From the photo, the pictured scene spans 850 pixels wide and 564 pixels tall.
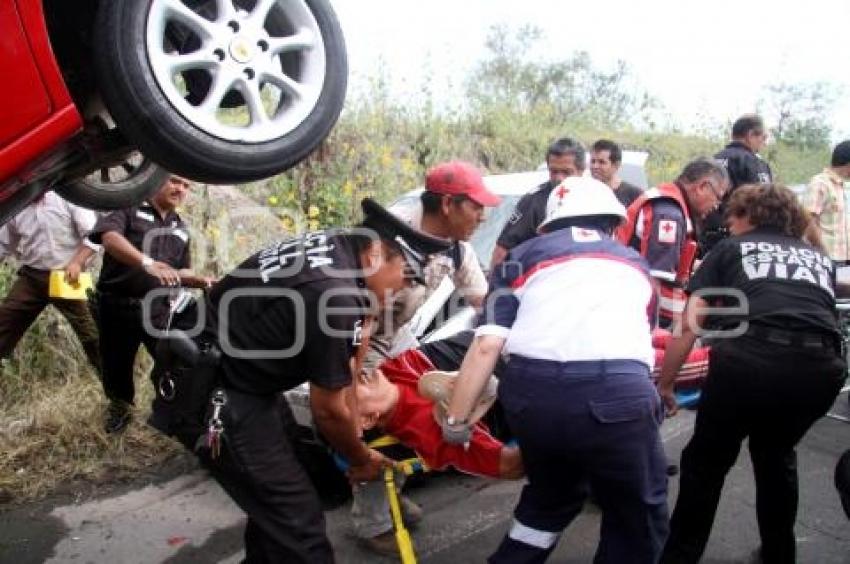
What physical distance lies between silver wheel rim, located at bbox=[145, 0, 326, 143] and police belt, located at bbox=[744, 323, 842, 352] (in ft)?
5.94

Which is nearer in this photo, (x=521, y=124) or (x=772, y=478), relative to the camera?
(x=772, y=478)

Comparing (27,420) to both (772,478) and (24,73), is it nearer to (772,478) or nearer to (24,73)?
(24,73)

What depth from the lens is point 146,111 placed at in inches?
85.4

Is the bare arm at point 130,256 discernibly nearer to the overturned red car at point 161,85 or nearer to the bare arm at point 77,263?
the bare arm at point 77,263

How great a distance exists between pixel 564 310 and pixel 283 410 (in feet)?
4.65

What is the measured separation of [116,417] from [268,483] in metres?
2.30

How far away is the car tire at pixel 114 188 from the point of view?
2994mm

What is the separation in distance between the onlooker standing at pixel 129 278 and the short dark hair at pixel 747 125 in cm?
406

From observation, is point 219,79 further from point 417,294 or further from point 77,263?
point 77,263

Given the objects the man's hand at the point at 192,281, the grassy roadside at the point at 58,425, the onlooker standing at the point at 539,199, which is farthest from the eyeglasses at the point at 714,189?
the grassy roadside at the point at 58,425

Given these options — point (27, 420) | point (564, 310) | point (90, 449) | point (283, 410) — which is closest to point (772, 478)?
point (564, 310)

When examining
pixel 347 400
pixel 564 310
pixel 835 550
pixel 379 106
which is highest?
pixel 379 106

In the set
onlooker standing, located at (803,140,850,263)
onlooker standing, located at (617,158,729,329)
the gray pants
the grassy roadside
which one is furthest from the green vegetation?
onlooker standing, located at (803,140,850,263)

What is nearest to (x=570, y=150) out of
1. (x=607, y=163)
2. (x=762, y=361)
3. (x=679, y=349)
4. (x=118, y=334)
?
(x=607, y=163)
